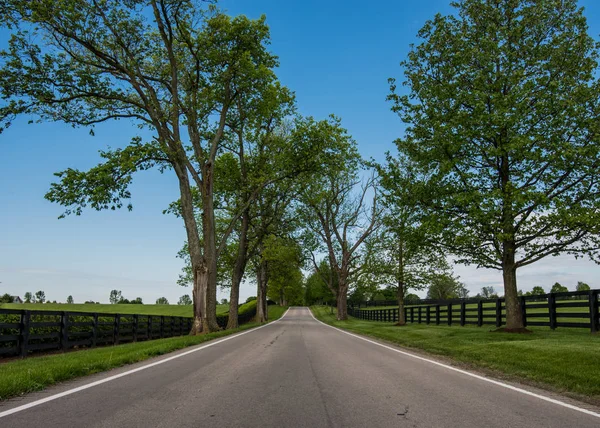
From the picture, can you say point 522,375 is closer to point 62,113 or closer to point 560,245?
point 560,245

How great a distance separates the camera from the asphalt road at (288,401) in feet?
15.1

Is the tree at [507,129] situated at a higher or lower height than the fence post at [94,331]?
higher

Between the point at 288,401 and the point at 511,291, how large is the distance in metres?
13.3

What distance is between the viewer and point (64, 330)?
41.9 feet

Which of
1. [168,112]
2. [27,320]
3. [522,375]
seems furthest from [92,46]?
[522,375]

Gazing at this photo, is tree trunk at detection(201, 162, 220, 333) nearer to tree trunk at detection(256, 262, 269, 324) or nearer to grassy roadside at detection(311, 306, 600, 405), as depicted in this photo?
grassy roadside at detection(311, 306, 600, 405)

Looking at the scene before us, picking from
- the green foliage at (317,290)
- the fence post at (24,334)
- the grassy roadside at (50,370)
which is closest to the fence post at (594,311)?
the grassy roadside at (50,370)

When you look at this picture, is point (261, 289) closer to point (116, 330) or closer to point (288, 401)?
point (116, 330)

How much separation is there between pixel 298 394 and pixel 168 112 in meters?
21.6

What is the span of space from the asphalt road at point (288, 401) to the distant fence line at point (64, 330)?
420 centimetres

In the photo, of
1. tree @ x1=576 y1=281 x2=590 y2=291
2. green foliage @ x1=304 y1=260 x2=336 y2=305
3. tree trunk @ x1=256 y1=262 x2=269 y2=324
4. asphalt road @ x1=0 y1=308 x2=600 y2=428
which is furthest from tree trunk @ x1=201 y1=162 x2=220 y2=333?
tree @ x1=576 y1=281 x2=590 y2=291

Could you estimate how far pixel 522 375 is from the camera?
8383 millimetres

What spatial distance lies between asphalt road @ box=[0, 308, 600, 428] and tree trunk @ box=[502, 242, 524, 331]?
8.85m

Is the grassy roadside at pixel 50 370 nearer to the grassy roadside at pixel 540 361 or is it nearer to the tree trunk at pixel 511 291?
the grassy roadside at pixel 540 361
